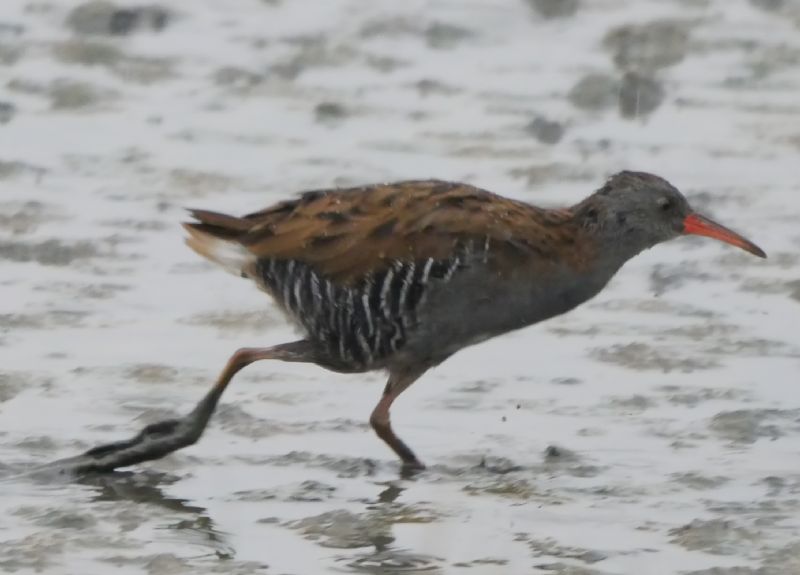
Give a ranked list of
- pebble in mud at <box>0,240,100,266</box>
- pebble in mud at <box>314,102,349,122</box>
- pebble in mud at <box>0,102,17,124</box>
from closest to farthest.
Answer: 1. pebble in mud at <box>0,240,100,266</box>
2. pebble in mud at <box>0,102,17,124</box>
3. pebble in mud at <box>314,102,349,122</box>

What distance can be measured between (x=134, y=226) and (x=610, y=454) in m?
3.44

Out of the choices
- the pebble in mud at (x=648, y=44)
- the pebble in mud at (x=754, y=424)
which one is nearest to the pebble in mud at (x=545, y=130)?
the pebble in mud at (x=648, y=44)

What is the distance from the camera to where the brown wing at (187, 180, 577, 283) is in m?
7.38

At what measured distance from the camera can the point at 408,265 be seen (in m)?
7.36

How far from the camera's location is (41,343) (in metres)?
8.58

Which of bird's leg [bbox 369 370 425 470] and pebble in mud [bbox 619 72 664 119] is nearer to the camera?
bird's leg [bbox 369 370 425 470]

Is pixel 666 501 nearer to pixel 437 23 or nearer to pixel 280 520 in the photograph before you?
pixel 280 520

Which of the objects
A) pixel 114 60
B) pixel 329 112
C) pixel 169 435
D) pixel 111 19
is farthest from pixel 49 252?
pixel 111 19

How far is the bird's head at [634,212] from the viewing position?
763 cm

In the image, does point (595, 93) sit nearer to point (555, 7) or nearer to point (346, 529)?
point (555, 7)

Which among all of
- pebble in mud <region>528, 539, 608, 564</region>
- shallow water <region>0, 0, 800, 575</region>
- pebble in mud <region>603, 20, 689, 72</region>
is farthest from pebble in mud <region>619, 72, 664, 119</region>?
pebble in mud <region>528, 539, 608, 564</region>

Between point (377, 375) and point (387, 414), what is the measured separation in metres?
1.00

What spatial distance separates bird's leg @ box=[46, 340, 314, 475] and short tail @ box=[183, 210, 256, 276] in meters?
0.30

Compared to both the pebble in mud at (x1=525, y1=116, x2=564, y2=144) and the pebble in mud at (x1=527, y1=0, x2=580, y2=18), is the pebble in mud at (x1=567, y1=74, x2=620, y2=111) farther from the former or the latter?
the pebble in mud at (x1=527, y1=0, x2=580, y2=18)
